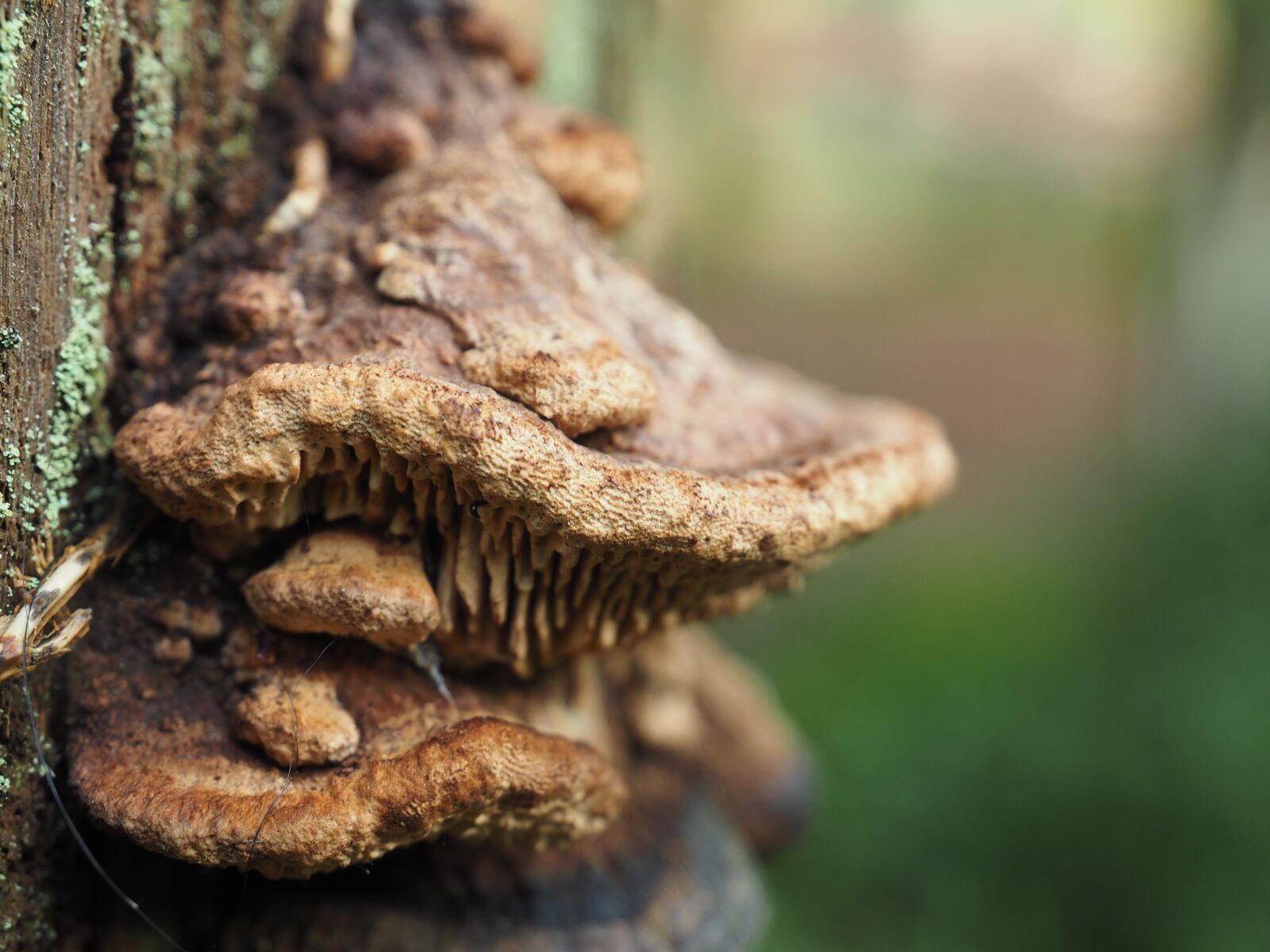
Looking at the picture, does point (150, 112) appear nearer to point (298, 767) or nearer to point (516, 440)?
point (516, 440)

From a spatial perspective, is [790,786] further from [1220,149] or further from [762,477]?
[1220,149]

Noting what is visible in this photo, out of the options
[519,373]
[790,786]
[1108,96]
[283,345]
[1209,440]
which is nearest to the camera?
[519,373]

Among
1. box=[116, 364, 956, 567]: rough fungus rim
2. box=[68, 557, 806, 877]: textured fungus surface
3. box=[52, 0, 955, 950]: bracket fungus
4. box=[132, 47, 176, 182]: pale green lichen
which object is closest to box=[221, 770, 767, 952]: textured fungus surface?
box=[52, 0, 955, 950]: bracket fungus

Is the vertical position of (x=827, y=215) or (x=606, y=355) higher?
(x=606, y=355)

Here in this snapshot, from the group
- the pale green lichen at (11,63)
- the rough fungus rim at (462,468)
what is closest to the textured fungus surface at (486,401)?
the rough fungus rim at (462,468)

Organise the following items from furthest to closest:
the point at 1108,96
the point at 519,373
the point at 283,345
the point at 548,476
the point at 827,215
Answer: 1. the point at 1108,96
2. the point at 827,215
3. the point at 283,345
4. the point at 519,373
5. the point at 548,476

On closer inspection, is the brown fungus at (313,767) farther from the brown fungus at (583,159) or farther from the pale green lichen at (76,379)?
the brown fungus at (583,159)

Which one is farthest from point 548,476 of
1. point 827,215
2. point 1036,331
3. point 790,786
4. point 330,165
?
point 1036,331
